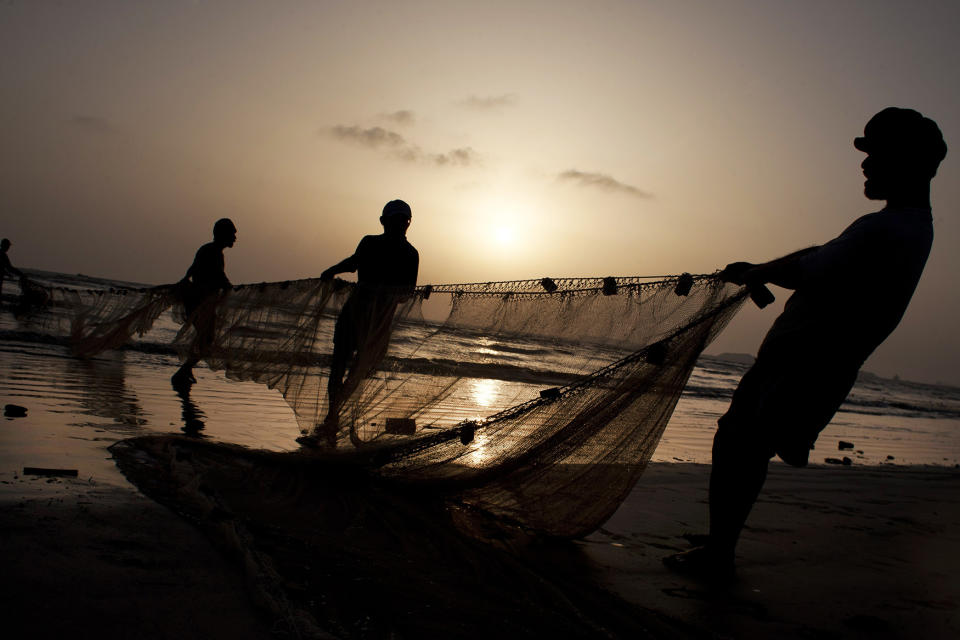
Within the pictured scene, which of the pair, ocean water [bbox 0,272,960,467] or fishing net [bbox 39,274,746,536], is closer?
fishing net [bbox 39,274,746,536]

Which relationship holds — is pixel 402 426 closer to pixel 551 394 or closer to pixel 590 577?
pixel 551 394

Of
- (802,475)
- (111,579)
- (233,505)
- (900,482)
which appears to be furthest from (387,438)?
(900,482)

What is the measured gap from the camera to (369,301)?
491cm

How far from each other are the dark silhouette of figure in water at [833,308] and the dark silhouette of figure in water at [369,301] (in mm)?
2574

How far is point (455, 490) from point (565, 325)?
1.15m

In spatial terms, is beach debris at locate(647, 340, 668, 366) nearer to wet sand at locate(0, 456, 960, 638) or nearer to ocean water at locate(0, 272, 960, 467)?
ocean water at locate(0, 272, 960, 467)

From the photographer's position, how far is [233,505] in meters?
3.04

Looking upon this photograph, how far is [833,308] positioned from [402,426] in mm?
2556

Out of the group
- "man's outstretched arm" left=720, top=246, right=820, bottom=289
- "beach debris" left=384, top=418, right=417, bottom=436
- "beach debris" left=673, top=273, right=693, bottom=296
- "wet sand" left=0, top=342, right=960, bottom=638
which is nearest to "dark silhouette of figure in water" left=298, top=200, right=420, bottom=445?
"beach debris" left=384, top=418, right=417, bottom=436

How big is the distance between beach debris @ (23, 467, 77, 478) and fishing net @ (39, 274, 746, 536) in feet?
4.36

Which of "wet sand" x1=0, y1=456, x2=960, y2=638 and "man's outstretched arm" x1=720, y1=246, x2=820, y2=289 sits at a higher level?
"man's outstretched arm" x1=720, y1=246, x2=820, y2=289

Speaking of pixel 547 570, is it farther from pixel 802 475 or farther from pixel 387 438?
pixel 802 475

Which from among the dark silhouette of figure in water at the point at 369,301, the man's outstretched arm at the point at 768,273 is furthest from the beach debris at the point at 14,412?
the man's outstretched arm at the point at 768,273

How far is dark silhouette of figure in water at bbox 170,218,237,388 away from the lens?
7.16 metres
